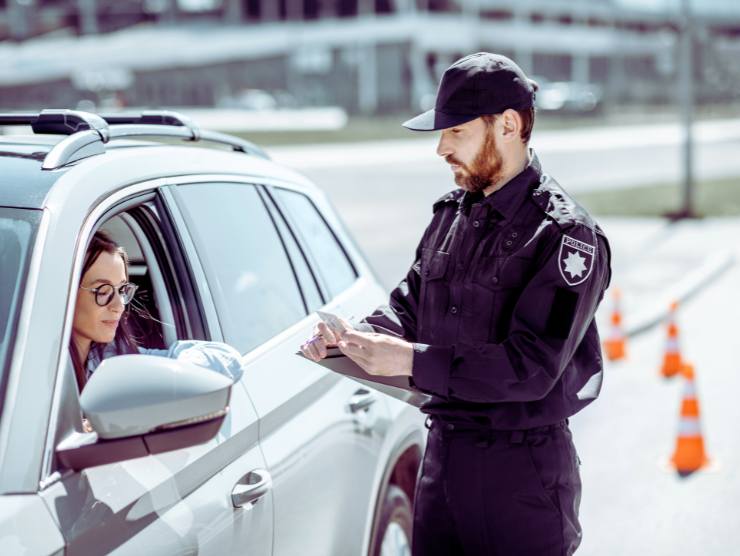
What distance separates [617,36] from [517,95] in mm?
106835

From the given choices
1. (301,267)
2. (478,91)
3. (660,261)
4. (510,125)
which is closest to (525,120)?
(510,125)

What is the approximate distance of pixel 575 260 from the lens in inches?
103

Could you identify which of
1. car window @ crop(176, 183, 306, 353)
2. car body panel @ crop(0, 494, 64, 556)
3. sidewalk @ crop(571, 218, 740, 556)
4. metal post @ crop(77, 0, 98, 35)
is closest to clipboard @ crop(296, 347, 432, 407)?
car window @ crop(176, 183, 306, 353)

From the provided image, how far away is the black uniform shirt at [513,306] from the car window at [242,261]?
1.65 feet

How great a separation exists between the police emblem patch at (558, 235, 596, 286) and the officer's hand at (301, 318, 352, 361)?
1.85ft

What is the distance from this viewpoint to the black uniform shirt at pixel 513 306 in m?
2.61

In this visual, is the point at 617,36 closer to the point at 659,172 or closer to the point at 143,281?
the point at 659,172

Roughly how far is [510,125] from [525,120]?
0.04m

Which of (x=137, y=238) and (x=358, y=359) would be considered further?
(x=137, y=238)

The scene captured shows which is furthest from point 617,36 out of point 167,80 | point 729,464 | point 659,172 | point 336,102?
point 729,464

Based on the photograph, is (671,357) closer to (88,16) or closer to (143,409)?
(143,409)

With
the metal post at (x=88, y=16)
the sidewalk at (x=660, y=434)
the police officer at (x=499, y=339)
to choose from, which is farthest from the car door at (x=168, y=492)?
the metal post at (x=88, y=16)

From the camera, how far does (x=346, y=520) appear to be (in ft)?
10.4

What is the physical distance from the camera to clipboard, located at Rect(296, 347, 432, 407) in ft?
9.23
